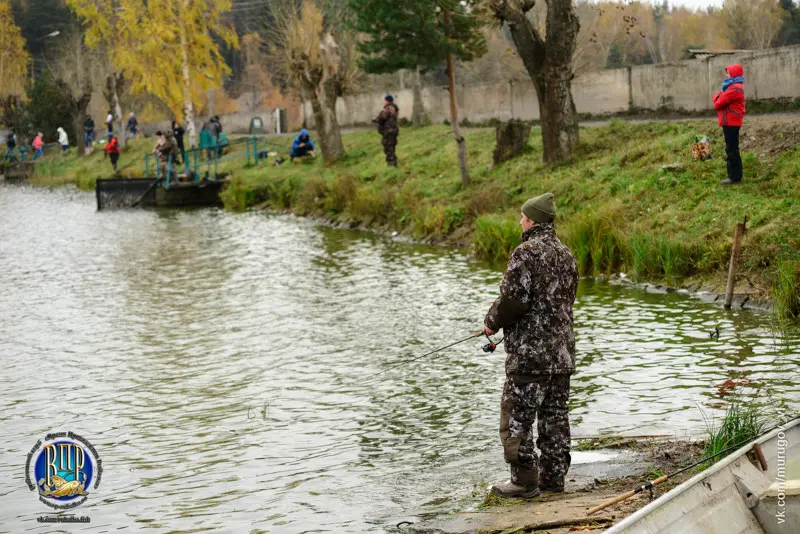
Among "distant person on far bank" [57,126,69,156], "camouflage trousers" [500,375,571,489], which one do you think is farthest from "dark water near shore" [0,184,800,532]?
"distant person on far bank" [57,126,69,156]

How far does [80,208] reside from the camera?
40.6m

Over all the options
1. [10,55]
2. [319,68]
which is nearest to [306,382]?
[319,68]

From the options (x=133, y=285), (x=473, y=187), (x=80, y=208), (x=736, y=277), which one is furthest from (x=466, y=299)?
(x=80, y=208)

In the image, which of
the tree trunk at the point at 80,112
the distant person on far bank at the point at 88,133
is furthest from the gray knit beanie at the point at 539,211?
the distant person on far bank at the point at 88,133

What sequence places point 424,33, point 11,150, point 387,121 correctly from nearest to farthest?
1. point 424,33
2. point 387,121
3. point 11,150

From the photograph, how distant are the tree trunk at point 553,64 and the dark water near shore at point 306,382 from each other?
474 centimetres

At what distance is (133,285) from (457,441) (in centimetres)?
1250

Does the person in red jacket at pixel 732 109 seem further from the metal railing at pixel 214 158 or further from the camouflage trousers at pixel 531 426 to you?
the metal railing at pixel 214 158

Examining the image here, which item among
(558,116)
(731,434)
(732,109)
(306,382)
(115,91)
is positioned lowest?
(306,382)

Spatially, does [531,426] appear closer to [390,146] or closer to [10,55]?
[390,146]

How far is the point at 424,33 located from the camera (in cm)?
2789

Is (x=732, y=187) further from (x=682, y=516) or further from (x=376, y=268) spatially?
(x=682, y=516)

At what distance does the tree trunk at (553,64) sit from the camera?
82.5ft

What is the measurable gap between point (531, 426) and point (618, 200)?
13313 millimetres
